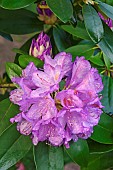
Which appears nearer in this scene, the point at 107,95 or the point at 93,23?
the point at 93,23

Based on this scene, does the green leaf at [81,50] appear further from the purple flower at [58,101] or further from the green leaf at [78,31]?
the purple flower at [58,101]

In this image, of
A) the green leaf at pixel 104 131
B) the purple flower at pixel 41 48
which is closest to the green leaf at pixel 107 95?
the green leaf at pixel 104 131

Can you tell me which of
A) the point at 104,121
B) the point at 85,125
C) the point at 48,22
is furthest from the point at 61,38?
the point at 85,125

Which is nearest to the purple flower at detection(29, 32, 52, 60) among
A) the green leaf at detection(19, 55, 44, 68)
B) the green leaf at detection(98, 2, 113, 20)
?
the green leaf at detection(19, 55, 44, 68)

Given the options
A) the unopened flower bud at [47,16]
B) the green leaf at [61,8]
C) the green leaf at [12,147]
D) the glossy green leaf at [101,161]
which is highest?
the green leaf at [61,8]

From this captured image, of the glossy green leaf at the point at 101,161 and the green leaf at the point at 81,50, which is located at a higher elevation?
the green leaf at the point at 81,50

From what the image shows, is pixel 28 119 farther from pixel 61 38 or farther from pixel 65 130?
pixel 61 38

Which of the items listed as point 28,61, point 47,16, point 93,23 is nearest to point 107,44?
point 93,23

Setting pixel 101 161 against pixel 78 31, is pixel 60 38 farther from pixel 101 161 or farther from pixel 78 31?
pixel 101 161
